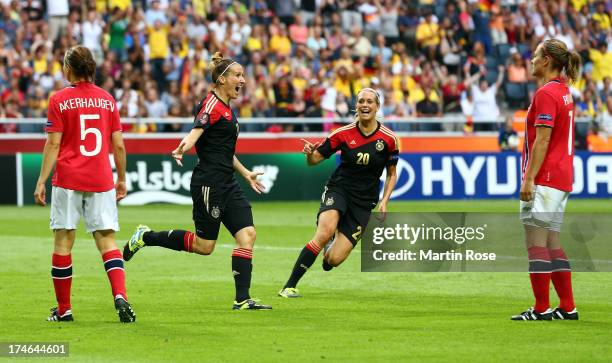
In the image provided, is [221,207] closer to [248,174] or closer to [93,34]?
[248,174]

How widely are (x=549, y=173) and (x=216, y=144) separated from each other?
304 cm

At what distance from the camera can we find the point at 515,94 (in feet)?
102

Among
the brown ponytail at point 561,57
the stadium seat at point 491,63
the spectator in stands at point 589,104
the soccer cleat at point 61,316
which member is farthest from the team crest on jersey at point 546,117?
the stadium seat at point 491,63

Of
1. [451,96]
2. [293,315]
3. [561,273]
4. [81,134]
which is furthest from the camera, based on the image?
[451,96]

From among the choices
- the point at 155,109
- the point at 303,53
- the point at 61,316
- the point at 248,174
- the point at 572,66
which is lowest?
the point at 61,316

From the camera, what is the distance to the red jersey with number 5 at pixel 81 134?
33.1ft

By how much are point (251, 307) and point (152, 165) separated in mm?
15470

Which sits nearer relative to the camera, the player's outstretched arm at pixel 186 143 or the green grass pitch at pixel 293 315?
the green grass pitch at pixel 293 315

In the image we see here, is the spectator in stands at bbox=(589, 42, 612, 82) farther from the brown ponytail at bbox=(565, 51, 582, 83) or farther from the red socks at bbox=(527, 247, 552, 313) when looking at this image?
the red socks at bbox=(527, 247, 552, 313)

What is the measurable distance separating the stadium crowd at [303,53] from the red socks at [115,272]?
1704 cm

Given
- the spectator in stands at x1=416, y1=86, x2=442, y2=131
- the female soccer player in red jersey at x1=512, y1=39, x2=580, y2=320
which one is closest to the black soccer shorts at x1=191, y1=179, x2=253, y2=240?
the female soccer player in red jersey at x1=512, y1=39, x2=580, y2=320

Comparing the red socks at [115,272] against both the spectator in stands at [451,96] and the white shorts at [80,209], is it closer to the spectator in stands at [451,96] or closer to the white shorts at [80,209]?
the white shorts at [80,209]

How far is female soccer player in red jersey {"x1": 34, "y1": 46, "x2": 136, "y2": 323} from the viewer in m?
10.1

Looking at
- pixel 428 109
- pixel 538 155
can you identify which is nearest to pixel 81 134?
pixel 538 155
